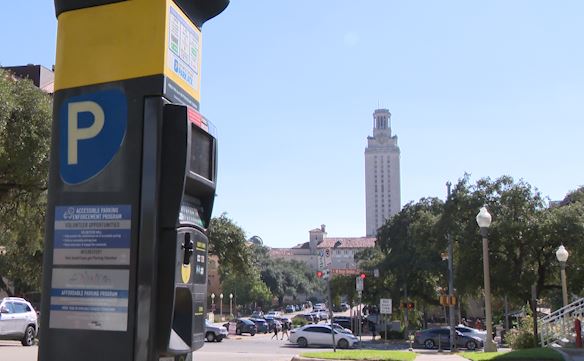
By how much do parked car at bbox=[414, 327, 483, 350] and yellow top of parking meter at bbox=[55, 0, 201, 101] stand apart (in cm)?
3378

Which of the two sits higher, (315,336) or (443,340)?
(315,336)

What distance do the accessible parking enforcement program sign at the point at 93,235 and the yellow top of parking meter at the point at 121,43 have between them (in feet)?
3.12

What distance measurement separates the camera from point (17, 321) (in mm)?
20594

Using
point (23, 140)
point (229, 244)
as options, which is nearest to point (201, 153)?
point (23, 140)

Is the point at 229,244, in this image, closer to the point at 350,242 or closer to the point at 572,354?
the point at 572,354

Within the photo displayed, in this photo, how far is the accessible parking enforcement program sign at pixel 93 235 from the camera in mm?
4371

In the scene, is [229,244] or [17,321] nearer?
[17,321]

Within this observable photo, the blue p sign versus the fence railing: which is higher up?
the blue p sign

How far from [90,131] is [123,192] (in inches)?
21.4

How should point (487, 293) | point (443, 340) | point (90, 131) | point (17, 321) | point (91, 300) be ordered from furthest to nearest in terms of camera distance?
point (443, 340), point (17, 321), point (487, 293), point (90, 131), point (91, 300)

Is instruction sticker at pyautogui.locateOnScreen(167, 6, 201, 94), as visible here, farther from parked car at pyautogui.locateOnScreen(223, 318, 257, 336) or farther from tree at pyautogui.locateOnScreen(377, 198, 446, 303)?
parked car at pyautogui.locateOnScreen(223, 318, 257, 336)

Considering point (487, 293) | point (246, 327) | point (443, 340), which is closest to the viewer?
point (487, 293)

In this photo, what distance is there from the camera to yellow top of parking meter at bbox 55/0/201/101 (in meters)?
4.55

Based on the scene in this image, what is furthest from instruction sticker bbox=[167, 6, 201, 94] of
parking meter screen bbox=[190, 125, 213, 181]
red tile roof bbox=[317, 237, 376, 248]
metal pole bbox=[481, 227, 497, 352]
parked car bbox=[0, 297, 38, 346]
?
red tile roof bbox=[317, 237, 376, 248]
